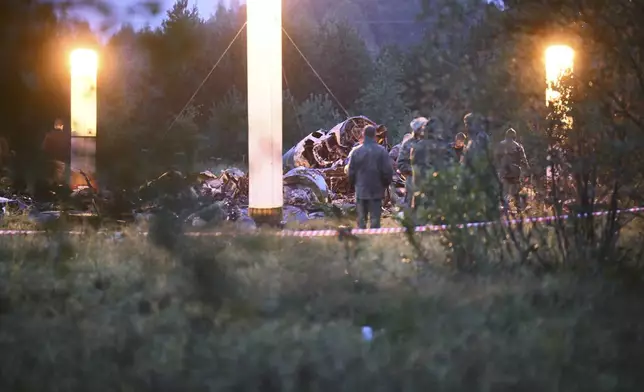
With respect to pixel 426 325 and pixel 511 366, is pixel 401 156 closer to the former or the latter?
pixel 426 325

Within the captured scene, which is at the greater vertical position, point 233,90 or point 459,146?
point 233,90

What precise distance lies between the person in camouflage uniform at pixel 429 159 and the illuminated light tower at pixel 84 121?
3.54m

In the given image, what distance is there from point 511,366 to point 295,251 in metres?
2.06

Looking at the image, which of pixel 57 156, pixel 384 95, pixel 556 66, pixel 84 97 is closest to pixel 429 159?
pixel 556 66

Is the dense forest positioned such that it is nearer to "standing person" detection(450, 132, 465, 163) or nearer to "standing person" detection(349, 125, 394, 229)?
"standing person" detection(450, 132, 465, 163)

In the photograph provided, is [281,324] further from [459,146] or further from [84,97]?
[459,146]

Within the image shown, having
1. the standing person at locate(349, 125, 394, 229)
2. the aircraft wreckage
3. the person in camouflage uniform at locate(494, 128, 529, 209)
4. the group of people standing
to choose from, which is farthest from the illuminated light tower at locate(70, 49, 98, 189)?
the standing person at locate(349, 125, 394, 229)

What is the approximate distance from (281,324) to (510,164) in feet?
9.27

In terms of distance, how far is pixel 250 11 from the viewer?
11.4 meters

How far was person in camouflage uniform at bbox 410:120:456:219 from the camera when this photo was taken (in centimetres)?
655

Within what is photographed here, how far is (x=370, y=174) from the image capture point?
9.96 meters

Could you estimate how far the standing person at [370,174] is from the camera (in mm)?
9930

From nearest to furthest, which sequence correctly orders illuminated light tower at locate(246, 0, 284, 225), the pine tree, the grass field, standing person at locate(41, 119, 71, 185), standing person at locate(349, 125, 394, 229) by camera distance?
standing person at locate(41, 119, 71, 185) → the grass field → standing person at locate(349, 125, 394, 229) → illuminated light tower at locate(246, 0, 284, 225) → the pine tree

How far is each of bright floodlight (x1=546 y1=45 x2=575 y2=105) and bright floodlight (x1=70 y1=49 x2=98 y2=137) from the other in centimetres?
402
